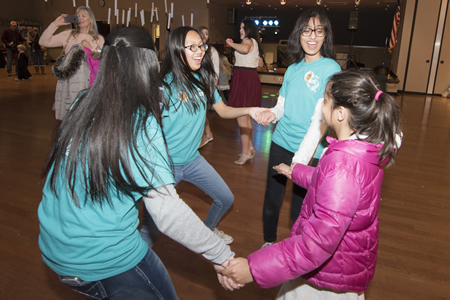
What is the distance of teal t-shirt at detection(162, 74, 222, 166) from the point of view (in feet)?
5.88

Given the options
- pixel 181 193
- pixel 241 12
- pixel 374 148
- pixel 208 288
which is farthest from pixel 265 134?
pixel 241 12

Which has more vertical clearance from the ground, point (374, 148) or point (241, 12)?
A: point (241, 12)

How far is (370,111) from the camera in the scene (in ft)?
3.54

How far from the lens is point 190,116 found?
181 cm

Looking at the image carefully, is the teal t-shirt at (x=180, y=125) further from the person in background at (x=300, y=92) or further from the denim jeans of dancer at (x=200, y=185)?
the person in background at (x=300, y=92)

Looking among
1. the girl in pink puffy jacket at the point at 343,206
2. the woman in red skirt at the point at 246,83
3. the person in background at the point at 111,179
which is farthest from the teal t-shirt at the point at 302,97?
the woman in red skirt at the point at 246,83

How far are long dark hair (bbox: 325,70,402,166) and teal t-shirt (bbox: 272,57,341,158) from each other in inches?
32.1

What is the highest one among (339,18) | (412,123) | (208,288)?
(339,18)

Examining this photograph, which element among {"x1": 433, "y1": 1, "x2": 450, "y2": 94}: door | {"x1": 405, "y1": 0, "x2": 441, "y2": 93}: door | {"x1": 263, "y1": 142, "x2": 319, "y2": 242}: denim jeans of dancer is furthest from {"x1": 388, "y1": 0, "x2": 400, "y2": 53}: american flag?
{"x1": 263, "y1": 142, "x2": 319, "y2": 242}: denim jeans of dancer

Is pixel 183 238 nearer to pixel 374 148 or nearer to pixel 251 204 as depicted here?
pixel 374 148

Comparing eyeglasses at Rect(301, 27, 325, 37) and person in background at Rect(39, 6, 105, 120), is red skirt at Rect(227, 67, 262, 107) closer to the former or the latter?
person in background at Rect(39, 6, 105, 120)

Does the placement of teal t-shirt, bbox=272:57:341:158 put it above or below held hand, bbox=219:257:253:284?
above

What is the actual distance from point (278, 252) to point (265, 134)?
4.49 m

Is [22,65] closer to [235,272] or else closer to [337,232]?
[235,272]
